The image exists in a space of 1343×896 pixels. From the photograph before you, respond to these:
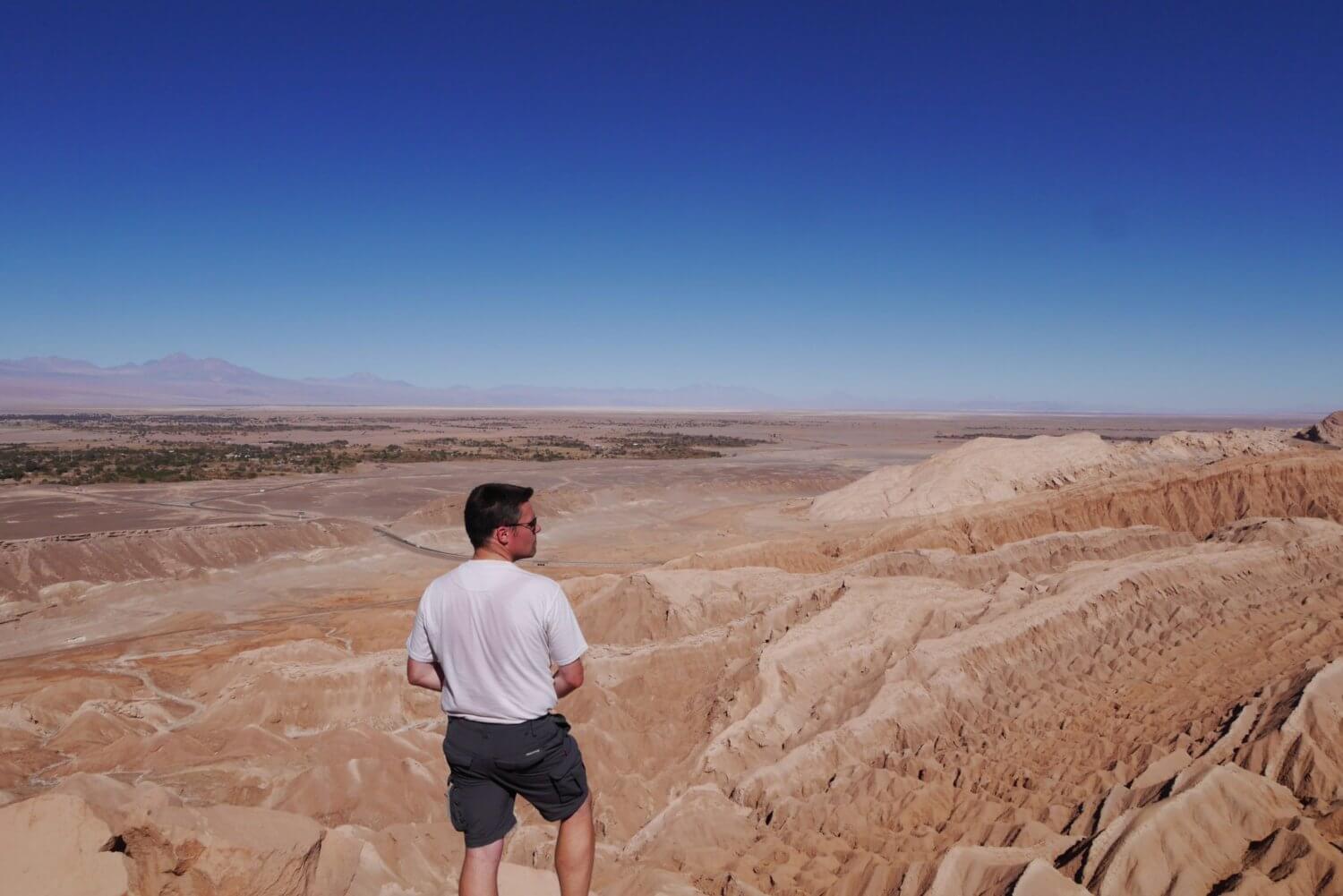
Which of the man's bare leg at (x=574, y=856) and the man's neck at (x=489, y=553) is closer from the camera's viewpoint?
the man's neck at (x=489, y=553)

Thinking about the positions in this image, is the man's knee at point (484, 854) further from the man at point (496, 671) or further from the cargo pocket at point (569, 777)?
the cargo pocket at point (569, 777)

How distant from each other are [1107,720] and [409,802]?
10401 millimetres

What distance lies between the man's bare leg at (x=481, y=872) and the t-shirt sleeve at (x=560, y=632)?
110cm

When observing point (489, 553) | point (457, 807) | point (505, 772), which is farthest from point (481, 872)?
point (489, 553)

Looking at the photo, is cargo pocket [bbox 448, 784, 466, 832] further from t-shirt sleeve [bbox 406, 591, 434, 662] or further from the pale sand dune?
the pale sand dune

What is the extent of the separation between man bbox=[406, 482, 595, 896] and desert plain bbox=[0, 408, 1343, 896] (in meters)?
2.59

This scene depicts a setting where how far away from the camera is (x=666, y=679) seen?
15.3 metres

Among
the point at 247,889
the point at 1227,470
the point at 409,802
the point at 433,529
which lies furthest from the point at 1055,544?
the point at 433,529

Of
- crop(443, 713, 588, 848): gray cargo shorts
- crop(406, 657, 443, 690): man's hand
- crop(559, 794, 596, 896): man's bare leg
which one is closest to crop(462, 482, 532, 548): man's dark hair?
crop(406, 657, 443, 690): man's hand

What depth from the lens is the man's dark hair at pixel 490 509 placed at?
358 centimetres

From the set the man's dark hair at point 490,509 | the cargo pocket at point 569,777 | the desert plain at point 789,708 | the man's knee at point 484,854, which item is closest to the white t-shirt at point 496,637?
the man's dark hair at point 490,509

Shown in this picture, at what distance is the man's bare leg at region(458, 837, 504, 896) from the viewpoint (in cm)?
381

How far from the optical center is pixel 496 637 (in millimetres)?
3504

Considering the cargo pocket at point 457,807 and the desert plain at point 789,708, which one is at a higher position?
the cargo pocket at point 457,807
